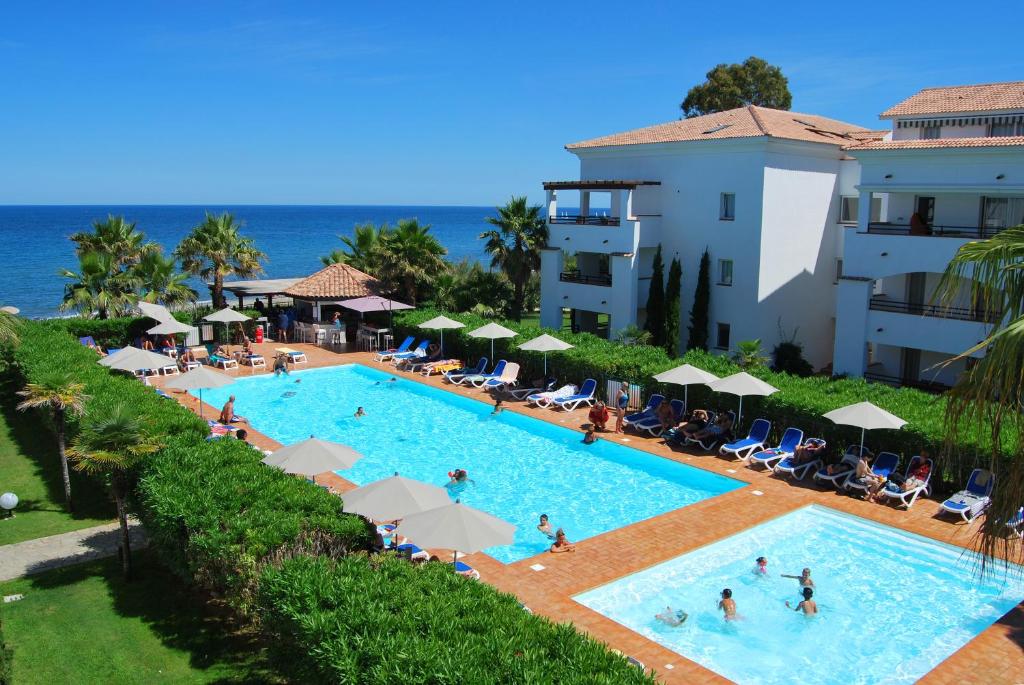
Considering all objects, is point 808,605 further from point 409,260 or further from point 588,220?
point 409,260

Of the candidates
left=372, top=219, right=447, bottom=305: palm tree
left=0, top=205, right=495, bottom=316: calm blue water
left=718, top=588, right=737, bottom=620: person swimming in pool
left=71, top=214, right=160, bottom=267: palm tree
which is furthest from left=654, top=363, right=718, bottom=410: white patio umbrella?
left=0, top=205, right=495, bottom=316: calm blue water

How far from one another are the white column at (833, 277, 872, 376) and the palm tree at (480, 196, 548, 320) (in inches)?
545

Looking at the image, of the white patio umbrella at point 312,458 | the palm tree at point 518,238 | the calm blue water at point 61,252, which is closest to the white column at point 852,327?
the palm tree at point 518,238

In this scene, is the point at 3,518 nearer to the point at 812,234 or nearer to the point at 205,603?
the point at 205,603

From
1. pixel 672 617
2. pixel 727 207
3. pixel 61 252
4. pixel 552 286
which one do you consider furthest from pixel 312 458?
pixel 61 252

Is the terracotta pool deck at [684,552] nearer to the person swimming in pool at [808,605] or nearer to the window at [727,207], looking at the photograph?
the person swimming in pool at [808,605]

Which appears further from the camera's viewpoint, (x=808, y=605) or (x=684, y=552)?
(x=684, y=552)

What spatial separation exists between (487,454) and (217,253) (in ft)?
68.2

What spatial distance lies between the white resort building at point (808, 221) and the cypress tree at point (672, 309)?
44.3 inches

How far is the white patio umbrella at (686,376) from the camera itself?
2105cm

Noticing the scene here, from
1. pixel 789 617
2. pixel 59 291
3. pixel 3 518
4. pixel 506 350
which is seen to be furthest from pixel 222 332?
pixel 59 291

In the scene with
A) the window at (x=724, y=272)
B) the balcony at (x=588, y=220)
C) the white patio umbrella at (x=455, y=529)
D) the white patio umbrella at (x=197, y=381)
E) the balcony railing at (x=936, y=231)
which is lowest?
the white patio umbrella at (x=455, y=529)

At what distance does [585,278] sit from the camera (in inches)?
1375

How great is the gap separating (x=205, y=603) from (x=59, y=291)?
79794 millimetres
